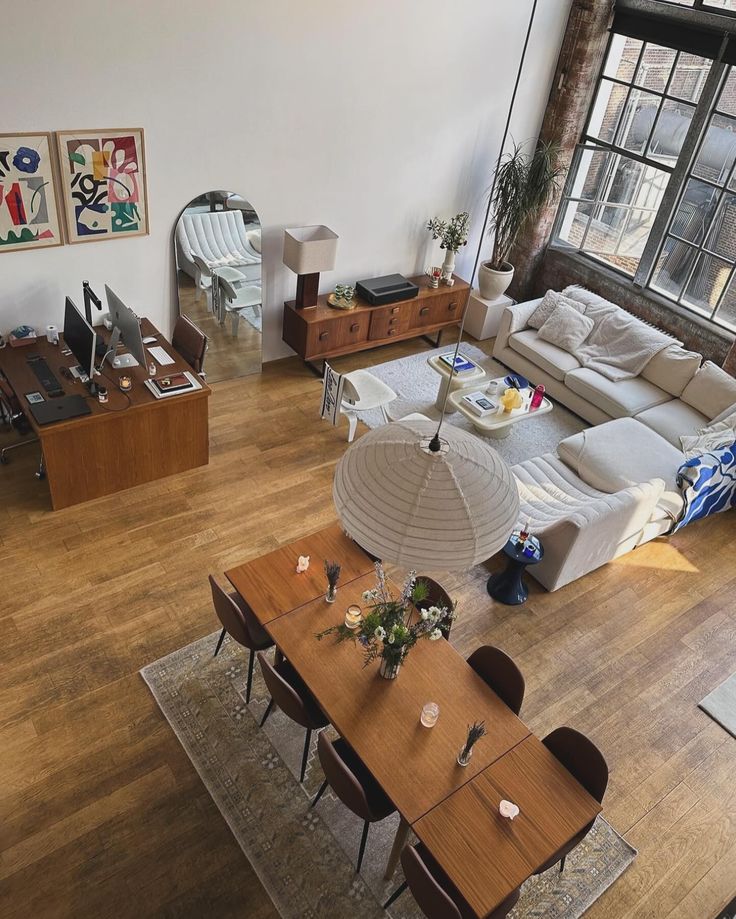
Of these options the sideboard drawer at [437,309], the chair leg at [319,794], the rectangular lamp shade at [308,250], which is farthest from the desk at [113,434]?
the chair leg at [319,794]

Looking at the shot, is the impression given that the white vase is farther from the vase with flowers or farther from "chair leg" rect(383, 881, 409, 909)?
"chair leg" rect(383, 881, 409, 909)

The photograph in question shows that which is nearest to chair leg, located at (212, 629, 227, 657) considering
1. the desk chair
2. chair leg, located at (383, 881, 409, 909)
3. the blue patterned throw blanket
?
chair leg, located at (383, 881, 409, 909)

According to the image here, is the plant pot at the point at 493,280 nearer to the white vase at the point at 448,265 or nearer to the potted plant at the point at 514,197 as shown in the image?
the potted plant at the point at 514,197

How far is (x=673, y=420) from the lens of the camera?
6555 millimetres

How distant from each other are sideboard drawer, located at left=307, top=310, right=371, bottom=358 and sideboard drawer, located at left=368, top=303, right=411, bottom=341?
8cm

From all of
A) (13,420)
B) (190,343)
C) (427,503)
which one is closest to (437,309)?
(190,343)

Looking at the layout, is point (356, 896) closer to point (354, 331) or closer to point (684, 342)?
point (354, 331)

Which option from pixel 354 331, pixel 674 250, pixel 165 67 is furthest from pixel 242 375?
pixel 674 250

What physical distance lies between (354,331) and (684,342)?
10.9 feet

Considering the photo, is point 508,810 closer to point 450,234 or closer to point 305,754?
point 305,754

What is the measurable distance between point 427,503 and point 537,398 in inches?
173

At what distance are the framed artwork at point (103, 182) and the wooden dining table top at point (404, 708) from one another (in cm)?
A: 348

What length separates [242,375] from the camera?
704cm

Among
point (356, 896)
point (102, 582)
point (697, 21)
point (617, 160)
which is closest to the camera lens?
point (356, 896)
